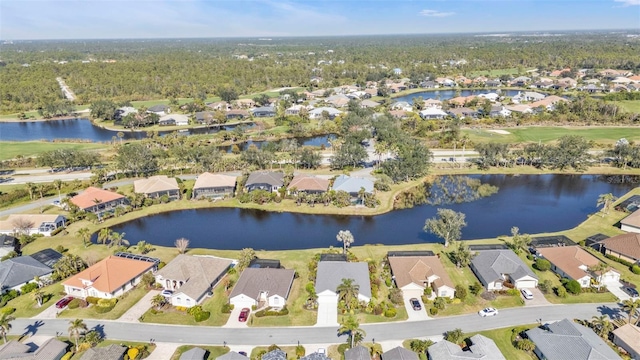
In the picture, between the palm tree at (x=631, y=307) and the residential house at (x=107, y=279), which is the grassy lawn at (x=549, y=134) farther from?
the residential house at (x=107, y=279)

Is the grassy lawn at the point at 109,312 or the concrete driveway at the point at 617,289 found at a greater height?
the concrete driveway at the point at 617,289

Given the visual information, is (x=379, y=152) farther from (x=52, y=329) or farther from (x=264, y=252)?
(x=52, y=329)

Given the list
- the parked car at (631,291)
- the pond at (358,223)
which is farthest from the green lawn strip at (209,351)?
the parked car at (631,291)

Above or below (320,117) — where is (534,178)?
below

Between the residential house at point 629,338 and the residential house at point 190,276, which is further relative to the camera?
the residential house at point 190,276

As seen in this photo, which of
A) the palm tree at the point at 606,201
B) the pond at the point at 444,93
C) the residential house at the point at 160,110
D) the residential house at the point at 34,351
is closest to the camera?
the residential house at the point at 34,351

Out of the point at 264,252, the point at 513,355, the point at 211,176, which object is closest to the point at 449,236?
the point at 513,355
